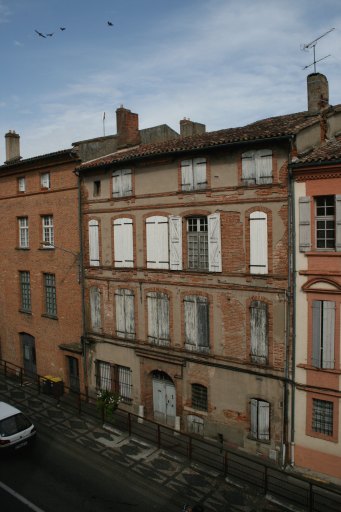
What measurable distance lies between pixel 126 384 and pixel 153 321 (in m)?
3.75

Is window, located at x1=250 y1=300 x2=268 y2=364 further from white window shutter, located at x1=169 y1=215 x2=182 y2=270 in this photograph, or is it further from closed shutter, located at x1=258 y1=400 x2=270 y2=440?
white window shutter, located at x1=169 y1=215 x2=182 y2=270

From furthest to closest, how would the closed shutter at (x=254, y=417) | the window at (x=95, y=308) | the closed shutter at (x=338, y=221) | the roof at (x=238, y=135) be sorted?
the window at (x=95, y=308) → the closed shutter at (x=254, y=417) → the roof at (x=238, y=135) → the closed shutter at (x=338, y=221)

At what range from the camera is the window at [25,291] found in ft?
85.3

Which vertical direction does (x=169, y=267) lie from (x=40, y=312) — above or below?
above

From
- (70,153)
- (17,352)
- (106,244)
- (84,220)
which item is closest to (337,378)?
(106,244)

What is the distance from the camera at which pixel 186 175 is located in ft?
59.8

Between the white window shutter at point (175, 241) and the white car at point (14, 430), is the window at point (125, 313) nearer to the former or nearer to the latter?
the white window shutter at point (175, 241)

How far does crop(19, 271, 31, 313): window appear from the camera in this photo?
85.3 feet

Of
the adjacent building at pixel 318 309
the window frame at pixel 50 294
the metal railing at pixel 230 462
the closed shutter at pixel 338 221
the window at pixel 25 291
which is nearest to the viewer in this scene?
the metal railing at pixel 230 462

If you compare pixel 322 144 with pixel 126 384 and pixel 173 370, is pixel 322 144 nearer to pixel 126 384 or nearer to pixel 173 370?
pixel 173 370

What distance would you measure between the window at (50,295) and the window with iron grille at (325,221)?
571 inches

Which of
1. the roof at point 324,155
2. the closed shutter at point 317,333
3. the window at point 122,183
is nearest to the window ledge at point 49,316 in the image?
the window at point 122,183

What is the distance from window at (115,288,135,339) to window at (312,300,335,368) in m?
8.36

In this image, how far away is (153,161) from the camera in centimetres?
1908
